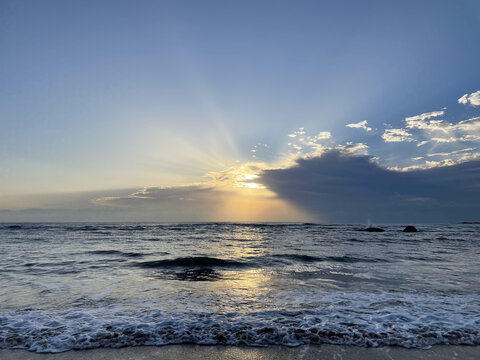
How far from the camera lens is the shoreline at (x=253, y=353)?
4.55 meters

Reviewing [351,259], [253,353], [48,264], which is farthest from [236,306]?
[48,264]

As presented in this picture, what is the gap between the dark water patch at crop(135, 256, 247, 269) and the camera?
559 inches

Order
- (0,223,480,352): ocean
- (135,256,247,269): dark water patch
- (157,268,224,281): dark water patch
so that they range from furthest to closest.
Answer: (135,256,247,269): dark water patch, (157,268,224,281): dark water patch, (0,223,480,352): ocean

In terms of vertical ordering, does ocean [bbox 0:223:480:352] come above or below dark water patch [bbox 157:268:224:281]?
above

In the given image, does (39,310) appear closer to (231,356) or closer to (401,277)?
(231,356)

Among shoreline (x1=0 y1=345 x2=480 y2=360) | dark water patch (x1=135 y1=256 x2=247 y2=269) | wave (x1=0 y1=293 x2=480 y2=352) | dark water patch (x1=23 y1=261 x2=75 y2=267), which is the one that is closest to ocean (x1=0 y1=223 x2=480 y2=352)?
wave (x1=0 y1=293 x2=480 y2=352)

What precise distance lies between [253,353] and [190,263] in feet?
34.7

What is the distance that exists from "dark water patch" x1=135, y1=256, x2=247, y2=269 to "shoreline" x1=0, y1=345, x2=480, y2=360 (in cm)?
932

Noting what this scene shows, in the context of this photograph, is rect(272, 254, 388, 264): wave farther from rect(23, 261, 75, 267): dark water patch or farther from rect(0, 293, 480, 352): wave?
rect(23, 261, 75, 267): dark water patch

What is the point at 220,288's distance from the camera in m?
9.37

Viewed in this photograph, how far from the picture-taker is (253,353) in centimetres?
470

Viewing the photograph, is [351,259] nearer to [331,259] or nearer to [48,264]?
[331,259]

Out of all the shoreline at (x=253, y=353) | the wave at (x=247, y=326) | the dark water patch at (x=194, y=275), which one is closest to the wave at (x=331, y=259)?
the dark water patch at (x=194, y=275)

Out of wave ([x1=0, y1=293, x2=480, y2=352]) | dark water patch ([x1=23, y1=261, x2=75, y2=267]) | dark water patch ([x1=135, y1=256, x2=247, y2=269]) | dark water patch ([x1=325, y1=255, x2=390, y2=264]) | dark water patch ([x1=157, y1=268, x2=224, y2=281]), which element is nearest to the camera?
wave ([x1=0, y1=293, x2=480, y2=352])
